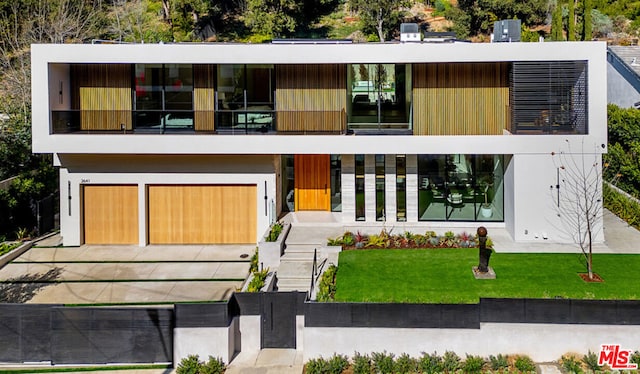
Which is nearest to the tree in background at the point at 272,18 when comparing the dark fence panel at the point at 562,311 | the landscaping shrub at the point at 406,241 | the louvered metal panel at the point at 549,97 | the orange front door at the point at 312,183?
the orange front door at the point at 312,183

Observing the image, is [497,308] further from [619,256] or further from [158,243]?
[158,243]

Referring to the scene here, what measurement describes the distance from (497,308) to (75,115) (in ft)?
47.4

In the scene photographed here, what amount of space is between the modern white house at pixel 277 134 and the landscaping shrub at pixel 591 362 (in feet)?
20.4

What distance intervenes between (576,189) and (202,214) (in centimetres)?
1183

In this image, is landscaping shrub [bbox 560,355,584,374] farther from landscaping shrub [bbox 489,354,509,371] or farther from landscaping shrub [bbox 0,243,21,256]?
landscaping shrub [bbox 0,243,21,256]

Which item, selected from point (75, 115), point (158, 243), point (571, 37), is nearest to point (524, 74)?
point (158, 243)

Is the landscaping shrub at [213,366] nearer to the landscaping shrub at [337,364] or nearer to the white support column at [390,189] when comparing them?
the landscaping shrub at [337,364]

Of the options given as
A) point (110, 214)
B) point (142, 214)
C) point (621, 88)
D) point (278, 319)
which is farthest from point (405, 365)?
point (621, 88)

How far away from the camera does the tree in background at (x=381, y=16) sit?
50.4 m

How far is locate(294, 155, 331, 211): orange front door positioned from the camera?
20891mm

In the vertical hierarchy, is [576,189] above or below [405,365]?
above

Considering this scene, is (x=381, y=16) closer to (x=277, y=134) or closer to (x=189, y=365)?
(x=277, y=134)

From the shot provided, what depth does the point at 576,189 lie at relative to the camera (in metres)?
Result: 18.1

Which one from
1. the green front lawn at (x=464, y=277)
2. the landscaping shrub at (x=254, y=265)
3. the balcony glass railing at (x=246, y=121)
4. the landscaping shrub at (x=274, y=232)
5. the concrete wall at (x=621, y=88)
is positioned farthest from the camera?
the concrete wall at (x=621, y=88)
